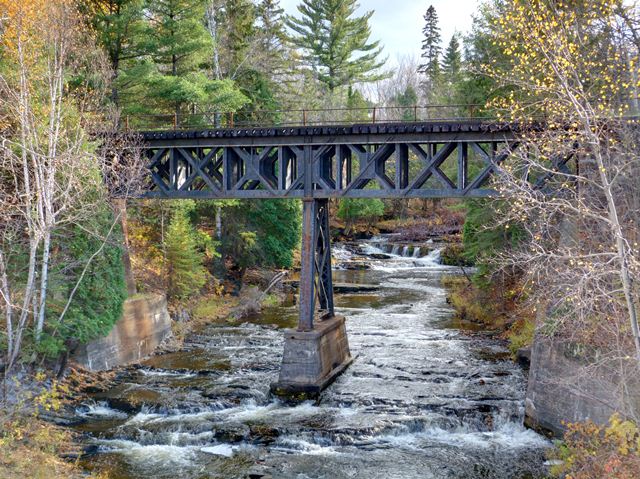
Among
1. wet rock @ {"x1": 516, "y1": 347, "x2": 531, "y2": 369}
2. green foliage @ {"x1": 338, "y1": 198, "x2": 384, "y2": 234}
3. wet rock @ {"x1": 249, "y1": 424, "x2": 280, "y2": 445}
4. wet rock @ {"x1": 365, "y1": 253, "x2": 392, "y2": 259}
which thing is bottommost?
wet rock @ {"x1": 249, "y1": 424, "x2": 280, "y2": 445}

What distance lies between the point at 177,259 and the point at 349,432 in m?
15.1

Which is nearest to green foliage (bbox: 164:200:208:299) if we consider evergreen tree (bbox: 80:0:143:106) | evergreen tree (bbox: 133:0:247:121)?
evergreen tree (bbox: 133:0:247:121)

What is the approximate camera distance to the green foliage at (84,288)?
714 inches

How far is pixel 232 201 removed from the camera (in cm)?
3288

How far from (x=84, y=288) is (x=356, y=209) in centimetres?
4377

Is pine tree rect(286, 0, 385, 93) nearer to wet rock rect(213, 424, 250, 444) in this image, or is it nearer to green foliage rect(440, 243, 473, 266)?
green foliage rect(440, 243, 473, 266)

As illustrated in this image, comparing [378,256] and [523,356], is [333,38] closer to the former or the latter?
[378,256]

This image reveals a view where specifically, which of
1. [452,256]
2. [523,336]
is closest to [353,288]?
[452,256]

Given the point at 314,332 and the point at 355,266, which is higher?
the point at 355,266

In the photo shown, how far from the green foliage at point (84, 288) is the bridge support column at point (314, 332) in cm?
583

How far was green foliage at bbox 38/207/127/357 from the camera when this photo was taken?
1814 centimetres

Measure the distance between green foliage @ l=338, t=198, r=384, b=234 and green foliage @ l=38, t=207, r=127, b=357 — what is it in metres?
41.2

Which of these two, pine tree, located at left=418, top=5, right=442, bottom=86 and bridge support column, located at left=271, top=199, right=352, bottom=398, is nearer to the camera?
bridge support column, located at left=271, top=199, right=352, bottom=398

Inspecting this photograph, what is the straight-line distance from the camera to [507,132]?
18406mm
